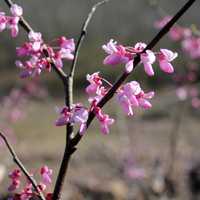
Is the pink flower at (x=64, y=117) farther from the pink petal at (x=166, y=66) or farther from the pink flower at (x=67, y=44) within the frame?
the pink flower at (x=67, y=44)

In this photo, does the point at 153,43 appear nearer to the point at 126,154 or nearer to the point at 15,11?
the point at 15,11

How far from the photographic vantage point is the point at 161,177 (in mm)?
5770

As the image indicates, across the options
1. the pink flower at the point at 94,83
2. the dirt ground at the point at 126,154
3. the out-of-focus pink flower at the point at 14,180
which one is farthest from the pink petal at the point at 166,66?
the dirt ground at the point at 126,154

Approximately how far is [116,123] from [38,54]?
7.00 metres

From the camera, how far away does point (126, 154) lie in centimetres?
684

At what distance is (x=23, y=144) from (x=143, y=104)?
773 centimetres

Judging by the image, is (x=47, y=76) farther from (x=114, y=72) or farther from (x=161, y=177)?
(x=161, y=177)

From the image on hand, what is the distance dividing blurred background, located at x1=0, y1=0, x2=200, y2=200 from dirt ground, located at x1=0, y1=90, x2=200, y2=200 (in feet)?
0.04

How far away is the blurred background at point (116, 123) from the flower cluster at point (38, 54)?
115 centimetres

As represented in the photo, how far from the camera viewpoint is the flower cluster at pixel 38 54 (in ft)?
5.74

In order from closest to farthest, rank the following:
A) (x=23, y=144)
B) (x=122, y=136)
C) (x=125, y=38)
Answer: (x=122, y=136)
(x=23, y=144)
(x=125, y=38)

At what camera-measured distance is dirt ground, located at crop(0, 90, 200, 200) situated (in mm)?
5570

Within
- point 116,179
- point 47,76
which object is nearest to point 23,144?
point 116,179

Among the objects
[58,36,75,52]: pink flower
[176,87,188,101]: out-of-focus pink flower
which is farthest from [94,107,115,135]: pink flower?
[176,87,188,101]: out-of-focus pink flower
